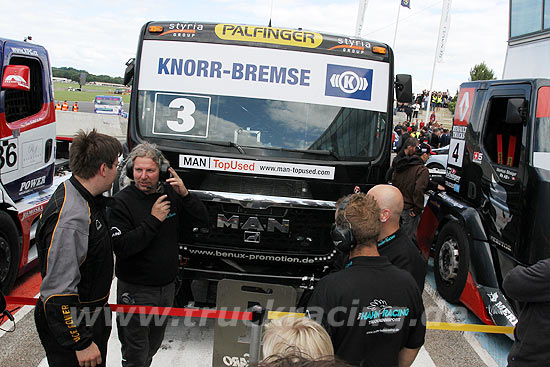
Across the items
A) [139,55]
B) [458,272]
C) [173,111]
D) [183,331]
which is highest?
[139,55]

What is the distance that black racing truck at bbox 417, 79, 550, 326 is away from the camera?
13.6ft

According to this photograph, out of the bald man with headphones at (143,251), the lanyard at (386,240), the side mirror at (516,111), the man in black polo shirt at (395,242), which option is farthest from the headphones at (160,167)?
the side mirror at (516,111)

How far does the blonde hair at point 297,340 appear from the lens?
141cm

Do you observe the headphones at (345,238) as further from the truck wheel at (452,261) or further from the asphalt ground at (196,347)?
the truck wheel at (452,261)

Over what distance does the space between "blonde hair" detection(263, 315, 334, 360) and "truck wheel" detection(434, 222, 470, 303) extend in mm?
4058

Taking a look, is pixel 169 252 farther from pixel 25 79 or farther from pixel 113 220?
pixel 25 79

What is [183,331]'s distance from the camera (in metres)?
4.59

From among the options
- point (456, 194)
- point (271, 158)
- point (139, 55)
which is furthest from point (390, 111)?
point (139, 55)

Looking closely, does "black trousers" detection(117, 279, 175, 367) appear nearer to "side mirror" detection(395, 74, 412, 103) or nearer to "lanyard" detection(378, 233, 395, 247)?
"lanyard" detection(378, 233, 395, 247)

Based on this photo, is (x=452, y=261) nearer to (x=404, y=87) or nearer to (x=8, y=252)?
(x=404, y=87)

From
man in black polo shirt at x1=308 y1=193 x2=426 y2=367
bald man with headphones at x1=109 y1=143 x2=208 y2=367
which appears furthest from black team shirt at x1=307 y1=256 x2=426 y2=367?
bald man with headphones at x1=109 y1=143 x2=208 y2=367

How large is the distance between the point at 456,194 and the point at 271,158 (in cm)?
272

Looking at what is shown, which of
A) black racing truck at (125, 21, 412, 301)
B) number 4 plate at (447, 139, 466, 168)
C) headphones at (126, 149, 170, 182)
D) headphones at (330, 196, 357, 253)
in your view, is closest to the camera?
headphones at (330, 196, 357, 253)

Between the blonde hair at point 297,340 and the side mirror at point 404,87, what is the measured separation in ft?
13.0
